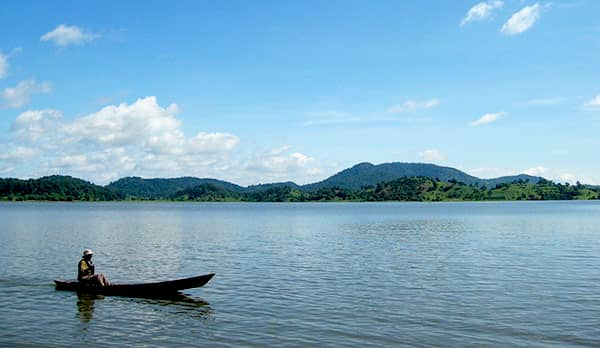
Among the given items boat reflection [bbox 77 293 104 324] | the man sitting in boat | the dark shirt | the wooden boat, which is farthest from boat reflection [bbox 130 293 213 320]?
Result: the dark shirt

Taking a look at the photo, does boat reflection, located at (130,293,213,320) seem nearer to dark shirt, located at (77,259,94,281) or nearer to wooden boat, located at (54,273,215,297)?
wooden boat, located at (54,273,215,297)

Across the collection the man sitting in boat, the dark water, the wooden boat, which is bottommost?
the dark water

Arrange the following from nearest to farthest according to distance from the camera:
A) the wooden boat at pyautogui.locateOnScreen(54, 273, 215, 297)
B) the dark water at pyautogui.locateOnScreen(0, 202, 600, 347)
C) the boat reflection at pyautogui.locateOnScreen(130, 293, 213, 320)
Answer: the dark water at pyautogui.locateOnScreen(0, 202, 600, 347)
the boat reflection at pyautogui.locateOnScreen(130, 293, 213, 320)
the wooden boat at pyautogui.locateOnScreen(54, 273, 215, 297)

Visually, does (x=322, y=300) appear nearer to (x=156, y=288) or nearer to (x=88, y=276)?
(x=156, y=288)

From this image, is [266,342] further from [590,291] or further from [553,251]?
[553,251]

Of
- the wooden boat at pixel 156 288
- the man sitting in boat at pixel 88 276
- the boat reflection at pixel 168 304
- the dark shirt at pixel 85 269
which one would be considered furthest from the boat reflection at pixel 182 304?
the dark shirt at pixel 85 269

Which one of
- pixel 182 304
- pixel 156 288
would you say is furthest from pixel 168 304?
pixel 156 288

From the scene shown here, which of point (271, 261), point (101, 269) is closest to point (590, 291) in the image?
point (271, 261)

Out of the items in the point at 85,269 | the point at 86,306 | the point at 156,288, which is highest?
the point at 85,269

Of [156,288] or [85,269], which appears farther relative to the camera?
[85,269]

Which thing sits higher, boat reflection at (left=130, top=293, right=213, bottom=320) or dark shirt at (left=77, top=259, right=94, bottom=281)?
dark shirt at (left=77, top=259, right=94, bottom=281)

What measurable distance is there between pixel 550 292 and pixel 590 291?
8.31ft

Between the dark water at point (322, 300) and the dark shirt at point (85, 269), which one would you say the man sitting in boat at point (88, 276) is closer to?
the dark shirt at point (85, 269)

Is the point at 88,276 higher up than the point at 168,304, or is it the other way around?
the point at 88,276
